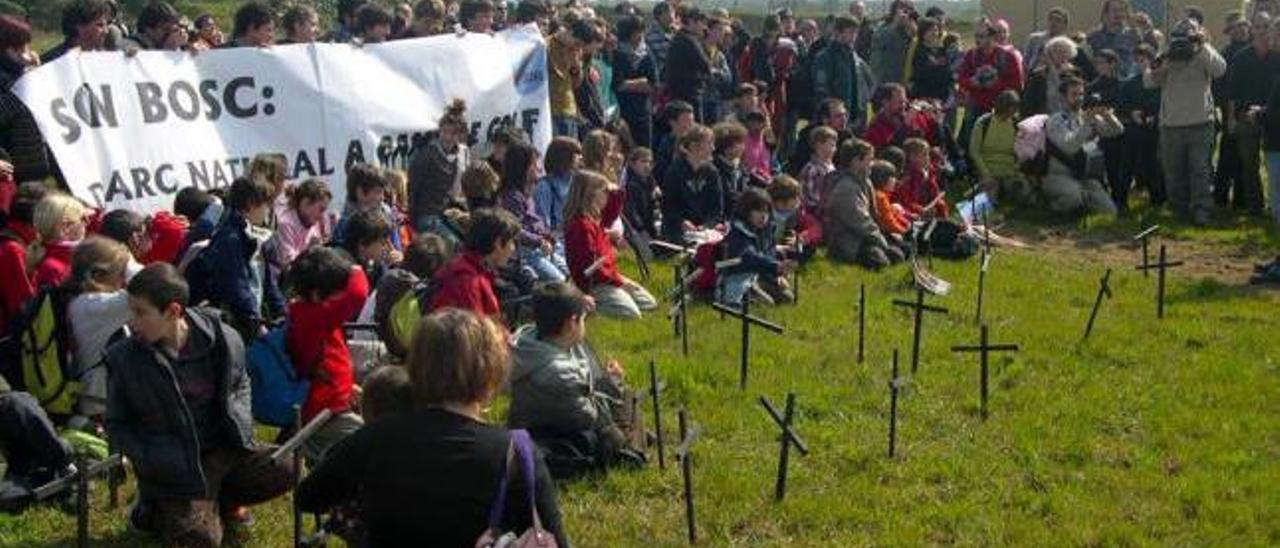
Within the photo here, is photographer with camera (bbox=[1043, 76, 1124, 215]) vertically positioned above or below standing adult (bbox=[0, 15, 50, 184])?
below

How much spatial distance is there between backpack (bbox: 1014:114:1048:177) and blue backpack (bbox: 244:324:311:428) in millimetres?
10151

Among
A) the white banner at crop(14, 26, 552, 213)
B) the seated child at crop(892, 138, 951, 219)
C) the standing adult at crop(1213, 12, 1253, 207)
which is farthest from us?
the standing adult at crop(1213, 12, 1253, 207)

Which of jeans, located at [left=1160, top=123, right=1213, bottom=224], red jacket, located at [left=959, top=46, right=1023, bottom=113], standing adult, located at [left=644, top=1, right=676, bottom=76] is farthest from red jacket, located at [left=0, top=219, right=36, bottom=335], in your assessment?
red jacket, located at [left=959, top=46, right=1023, bottom=113]

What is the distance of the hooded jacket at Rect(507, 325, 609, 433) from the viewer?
7863mm

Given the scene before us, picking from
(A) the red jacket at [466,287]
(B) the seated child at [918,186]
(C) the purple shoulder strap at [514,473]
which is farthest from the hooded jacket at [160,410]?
(B) the seated child at [918,186]

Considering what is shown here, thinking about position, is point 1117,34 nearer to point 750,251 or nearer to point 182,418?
point 750,251

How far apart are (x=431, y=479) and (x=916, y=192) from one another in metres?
11.0

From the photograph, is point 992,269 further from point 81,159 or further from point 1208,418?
point 81,159

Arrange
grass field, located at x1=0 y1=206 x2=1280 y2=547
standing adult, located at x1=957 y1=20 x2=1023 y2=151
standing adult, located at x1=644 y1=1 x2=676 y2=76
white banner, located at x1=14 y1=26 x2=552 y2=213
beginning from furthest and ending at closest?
standing adult, located at x1=957 y1=20 x2=1023 y2=151 < standing adult, located at x1=644 y1=1 x2=676 y2=76 < white banner, located at x1=14 y1=26 x2=552 y2=213 < grass field, located at x1=0 y1=206 x2=1280 y2=547

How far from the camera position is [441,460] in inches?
187

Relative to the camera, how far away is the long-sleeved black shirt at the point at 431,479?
4.75m

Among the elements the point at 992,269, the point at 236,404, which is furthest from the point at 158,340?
the point at 992,269

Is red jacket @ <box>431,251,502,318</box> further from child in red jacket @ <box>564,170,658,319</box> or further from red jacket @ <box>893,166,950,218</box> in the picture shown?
red jacket @ <box>893,166,950,218</box>

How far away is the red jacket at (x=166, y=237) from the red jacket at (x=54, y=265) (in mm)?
1266
